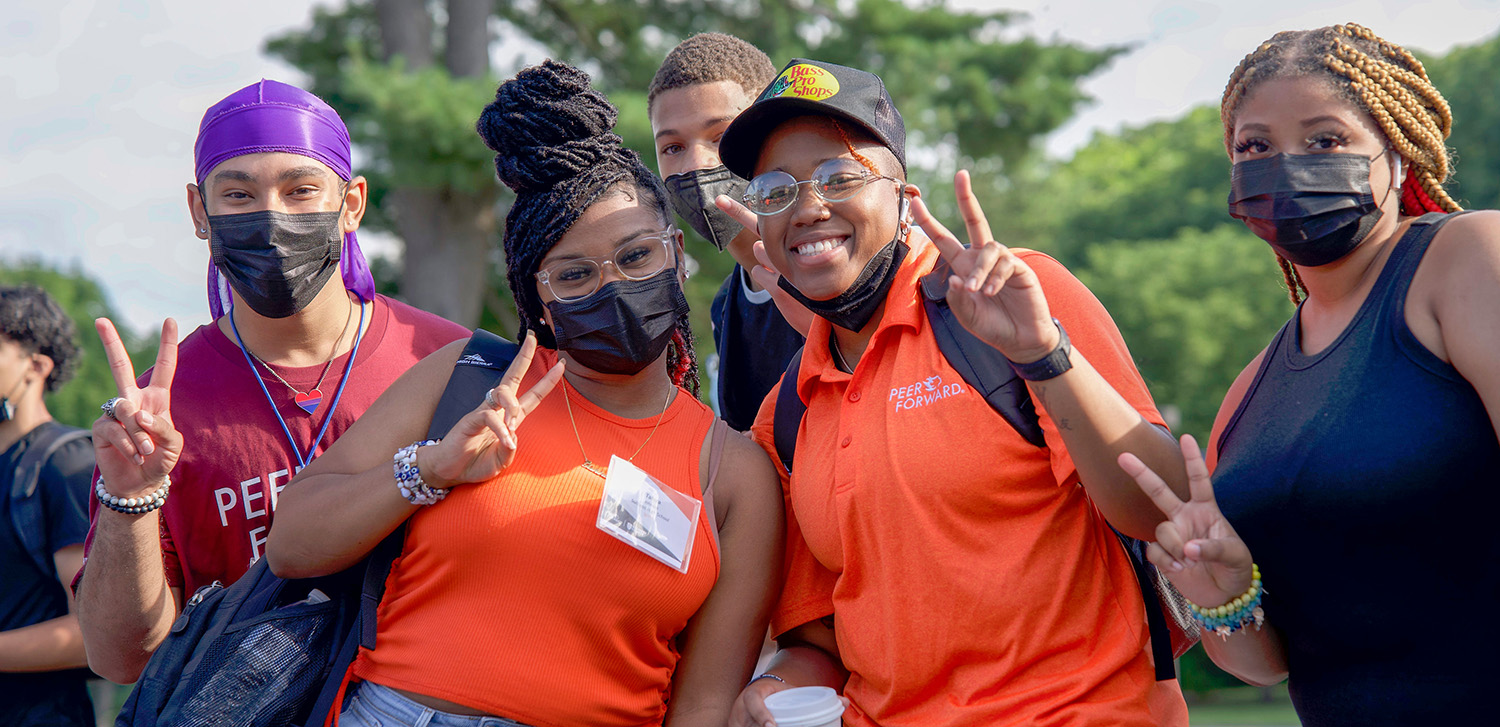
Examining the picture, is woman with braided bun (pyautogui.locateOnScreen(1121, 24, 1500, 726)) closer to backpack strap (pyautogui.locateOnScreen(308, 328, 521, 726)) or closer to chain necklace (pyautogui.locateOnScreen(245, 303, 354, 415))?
backpack strap (pyautogui.locateOnScreen(308, 328, 521, 726))

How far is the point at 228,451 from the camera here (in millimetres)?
3721

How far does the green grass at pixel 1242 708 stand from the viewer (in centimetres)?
1950

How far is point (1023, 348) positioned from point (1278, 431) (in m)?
0.74

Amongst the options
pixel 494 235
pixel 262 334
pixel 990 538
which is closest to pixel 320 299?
pixel 262 334

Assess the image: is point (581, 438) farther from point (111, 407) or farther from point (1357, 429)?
point (1357, 429)

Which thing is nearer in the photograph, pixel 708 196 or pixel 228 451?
pixel 228 451

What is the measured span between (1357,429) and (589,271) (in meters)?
2.05

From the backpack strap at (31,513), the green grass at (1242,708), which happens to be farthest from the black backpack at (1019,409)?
the green grass at (1242,708)

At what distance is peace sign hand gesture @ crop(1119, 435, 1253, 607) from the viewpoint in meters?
2.66

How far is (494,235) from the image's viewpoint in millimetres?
16781

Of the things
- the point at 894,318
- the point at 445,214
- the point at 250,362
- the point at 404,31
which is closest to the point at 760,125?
the point at 894,318

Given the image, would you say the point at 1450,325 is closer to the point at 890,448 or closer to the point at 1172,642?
the point at 1172,642

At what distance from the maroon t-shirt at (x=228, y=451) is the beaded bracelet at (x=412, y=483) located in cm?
78

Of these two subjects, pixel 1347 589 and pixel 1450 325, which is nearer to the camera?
pixel 1450 325
